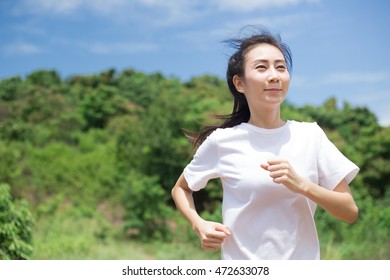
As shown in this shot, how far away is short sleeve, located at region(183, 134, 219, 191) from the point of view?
1767mm

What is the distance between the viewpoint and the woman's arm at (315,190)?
145 centimetres

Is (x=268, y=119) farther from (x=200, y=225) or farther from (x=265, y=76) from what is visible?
(x=200, y=225)

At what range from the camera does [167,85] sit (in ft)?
77.6

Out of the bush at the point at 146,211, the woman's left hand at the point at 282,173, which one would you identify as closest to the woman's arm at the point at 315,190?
the woman's left hand at the point at 282,173

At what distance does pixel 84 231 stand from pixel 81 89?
41.0 ft

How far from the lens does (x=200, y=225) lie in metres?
1.65

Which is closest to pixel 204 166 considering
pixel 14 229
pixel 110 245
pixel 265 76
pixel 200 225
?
pixel 200 225

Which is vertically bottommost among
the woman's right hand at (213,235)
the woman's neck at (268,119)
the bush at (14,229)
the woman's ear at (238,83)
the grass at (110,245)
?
the grass at (110,245)

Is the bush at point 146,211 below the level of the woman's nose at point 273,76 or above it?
below

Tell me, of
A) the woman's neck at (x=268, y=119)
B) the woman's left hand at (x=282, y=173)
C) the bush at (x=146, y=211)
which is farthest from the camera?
the bush at (x=146, y=211)

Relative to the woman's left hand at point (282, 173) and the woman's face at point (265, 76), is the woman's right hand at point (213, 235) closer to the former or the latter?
the woman's left hand at point (282, 173)

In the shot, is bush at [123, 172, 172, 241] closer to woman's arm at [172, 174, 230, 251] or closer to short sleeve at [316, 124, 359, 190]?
woman's arm at [172, 174, 230, 251]

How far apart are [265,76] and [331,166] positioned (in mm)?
349

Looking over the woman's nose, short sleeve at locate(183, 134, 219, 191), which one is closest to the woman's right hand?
short sleeve at locate(183, 134, 219, 191)
